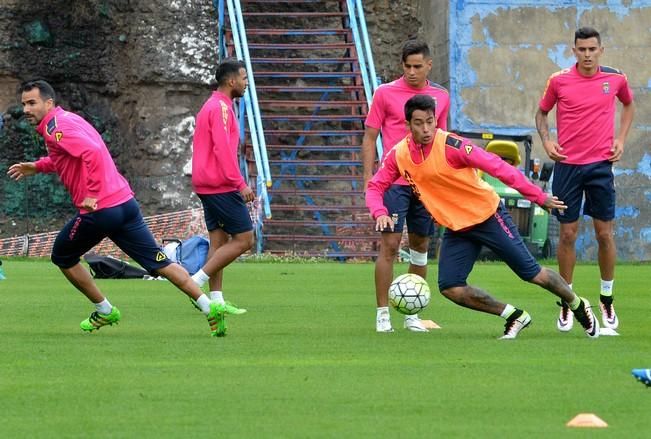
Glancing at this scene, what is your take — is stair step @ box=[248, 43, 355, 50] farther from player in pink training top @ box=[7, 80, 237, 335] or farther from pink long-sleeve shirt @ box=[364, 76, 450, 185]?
player in pink training top @ box=[7, 80, 237, 335]

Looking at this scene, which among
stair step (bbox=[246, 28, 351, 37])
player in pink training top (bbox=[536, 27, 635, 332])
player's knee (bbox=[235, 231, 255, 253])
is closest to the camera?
player in pink training top (bbox=[536, 27, 635, 332])

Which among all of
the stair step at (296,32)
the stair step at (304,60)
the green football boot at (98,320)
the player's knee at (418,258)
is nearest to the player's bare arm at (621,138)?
the player's knee at (418,258)

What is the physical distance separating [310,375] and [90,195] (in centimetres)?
297

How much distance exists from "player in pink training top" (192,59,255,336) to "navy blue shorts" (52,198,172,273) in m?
1.76

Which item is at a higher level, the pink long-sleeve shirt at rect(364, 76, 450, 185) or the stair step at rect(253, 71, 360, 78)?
the pink long-sleeve shirt at rect(364, 76, 450, 185)

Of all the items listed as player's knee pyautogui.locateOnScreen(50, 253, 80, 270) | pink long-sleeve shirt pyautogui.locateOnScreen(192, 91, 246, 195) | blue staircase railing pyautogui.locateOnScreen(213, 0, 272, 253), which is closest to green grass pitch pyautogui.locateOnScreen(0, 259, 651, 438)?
player's knee pyautogui.locateOnScreen(50, 253, 80, 270)

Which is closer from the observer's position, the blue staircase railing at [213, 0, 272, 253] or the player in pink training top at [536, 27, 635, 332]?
the player in pink training top at [536, 27, 635, 332]

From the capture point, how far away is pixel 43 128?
10.1 meters

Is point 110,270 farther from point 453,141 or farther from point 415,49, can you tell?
point 453,141

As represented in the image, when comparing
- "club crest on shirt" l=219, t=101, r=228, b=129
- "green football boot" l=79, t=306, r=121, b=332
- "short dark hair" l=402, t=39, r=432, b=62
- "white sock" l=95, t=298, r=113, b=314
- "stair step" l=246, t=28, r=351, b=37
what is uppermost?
"short dark hair" l=402, t=39, r=432, b=62

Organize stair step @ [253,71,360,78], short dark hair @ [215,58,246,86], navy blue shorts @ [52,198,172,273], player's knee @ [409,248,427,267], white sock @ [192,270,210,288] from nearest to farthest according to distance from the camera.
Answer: navy blue shorts @ [52,198,172,273]
player's knee @ [409,248,427,267]
white sock @ [192,270,210,288]
short dark hair @ [215,58,246,86]
stair step @ [253,71,360,78]

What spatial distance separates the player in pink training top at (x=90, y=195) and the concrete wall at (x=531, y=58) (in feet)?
62.7

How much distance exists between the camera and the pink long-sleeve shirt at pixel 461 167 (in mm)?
9227

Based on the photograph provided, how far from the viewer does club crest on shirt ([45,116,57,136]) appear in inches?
395
